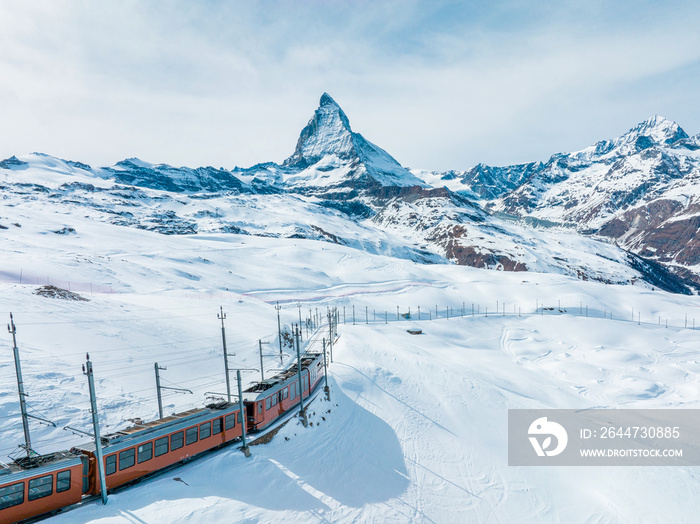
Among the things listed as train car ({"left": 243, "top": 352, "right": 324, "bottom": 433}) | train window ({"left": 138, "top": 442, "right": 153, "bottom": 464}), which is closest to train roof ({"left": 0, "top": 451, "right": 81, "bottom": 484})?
train window ({"left": 138, "top": 442, "right": 153, "bottom": 464})

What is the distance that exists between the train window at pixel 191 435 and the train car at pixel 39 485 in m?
5.67

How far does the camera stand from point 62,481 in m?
18.0

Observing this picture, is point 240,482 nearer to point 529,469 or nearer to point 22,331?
point 529,469

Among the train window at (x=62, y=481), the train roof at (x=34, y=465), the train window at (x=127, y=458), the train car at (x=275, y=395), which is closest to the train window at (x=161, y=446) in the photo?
the train window at (x=127, y=458)

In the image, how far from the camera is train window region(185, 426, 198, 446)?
76.7ft

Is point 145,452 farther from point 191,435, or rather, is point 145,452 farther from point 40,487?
point 40,487

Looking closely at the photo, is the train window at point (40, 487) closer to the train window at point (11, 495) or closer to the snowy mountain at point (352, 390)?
the train window at point (11, 495)

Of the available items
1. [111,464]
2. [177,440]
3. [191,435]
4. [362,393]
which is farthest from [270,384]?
[362,393]

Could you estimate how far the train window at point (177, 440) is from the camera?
2256cm

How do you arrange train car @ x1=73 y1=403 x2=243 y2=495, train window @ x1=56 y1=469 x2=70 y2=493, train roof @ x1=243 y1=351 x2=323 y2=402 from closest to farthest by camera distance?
train window @ x1=56 y1=469 x2=70 y2=493 < train car @ x1=73 y1=403 x2=243 y2=495 < train roof @ x1=243 y1=351 x2=323 y2=402

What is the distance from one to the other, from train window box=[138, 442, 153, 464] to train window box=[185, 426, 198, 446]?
7.31 ft

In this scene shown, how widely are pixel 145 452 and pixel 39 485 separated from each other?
15.9 ft

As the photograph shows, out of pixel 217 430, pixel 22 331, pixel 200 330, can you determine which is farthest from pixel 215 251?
pixel 217 430

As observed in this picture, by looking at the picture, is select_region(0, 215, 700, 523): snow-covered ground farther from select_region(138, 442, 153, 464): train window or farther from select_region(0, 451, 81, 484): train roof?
select_region(0, 451, 81, 484): train roof
